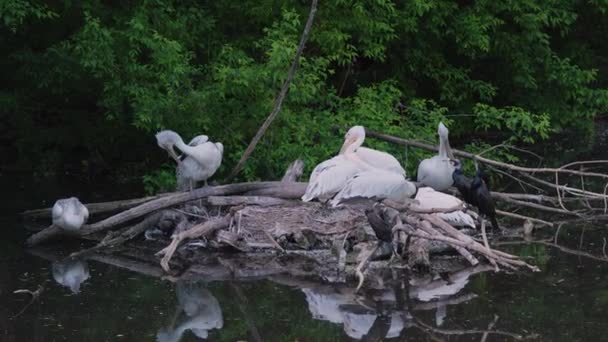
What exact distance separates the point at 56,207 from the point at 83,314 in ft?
8.43

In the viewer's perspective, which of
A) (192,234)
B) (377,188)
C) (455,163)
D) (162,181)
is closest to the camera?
(192,234)

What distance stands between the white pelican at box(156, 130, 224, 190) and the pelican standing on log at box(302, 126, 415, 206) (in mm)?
1143

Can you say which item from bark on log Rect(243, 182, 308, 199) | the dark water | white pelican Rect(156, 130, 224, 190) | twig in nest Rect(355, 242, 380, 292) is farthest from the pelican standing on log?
the dark water

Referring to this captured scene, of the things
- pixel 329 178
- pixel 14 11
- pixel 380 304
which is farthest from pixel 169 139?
pixel 380 304

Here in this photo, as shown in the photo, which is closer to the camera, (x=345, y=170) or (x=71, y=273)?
(x=71, y=273)

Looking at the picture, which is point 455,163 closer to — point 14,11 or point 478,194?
point 478,194

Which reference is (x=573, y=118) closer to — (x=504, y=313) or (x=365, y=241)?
(x=365, y=241)

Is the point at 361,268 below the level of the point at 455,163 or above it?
below

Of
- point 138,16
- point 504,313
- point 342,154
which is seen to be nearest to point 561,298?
point 504,313

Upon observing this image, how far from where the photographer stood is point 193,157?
1096 centimetres

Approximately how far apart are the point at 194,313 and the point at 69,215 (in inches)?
110

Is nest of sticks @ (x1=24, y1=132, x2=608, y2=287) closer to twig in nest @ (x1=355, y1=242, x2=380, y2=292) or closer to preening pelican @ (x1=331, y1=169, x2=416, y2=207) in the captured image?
twig in nest @ (x1=355, y1=242, x2=380, y2=292)

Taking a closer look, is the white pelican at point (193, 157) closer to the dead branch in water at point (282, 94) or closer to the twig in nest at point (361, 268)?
the dead branch in water at point (282, 94)

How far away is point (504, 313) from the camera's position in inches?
310
